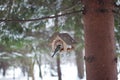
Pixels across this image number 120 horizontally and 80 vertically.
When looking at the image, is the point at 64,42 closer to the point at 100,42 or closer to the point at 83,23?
the point at 83,23

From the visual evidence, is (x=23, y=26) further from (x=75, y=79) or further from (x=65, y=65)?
(x=65, y=65)

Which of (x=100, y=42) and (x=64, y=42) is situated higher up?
(x=64, y=42)

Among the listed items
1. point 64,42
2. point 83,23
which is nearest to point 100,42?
point 83,23

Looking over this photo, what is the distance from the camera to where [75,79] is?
1355cm

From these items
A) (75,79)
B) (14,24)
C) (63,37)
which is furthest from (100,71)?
(75,79)

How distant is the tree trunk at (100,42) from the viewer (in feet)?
6.06

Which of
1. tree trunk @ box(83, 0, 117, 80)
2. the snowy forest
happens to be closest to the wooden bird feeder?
the snowy forest

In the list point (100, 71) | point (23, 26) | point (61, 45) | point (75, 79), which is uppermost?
point (23, 26)

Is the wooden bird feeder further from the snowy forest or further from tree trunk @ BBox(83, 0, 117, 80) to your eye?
tree trunk @ BBox(83, 0, 117, 80)

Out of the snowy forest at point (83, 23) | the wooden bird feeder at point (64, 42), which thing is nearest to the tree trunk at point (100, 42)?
the snowy forest at point (83, 23)

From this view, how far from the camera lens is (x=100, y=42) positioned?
6.06ft

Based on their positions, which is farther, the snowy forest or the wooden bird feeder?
the wooden bird feeder

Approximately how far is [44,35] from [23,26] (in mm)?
5467

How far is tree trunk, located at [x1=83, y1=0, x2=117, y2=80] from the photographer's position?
6.06 ft
